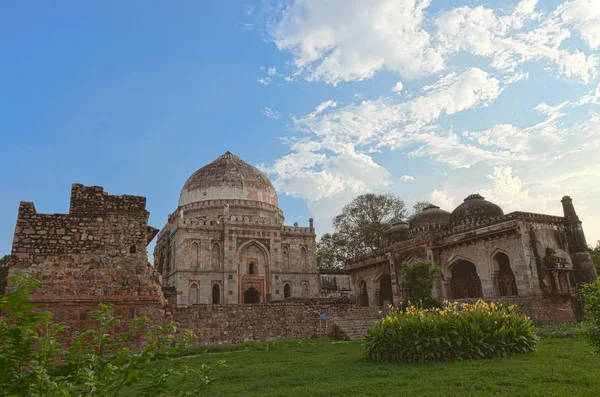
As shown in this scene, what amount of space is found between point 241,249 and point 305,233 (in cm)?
562

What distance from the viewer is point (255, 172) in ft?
122

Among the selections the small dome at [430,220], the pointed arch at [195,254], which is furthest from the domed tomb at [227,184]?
the small dome at [430,220]

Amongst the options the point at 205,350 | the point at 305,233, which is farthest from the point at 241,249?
the point at 205,350

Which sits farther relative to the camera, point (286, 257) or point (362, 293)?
point (286, 257)

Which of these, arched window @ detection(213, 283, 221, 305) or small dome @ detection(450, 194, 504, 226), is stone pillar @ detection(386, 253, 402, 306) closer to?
small dome @ detection(450, 194, 504, 226)

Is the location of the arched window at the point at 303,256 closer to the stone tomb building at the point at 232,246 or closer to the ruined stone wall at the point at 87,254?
the stone tomb building at the point at 232,246

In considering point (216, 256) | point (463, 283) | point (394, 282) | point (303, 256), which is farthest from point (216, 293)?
point (463, 283)

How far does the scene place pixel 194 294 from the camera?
2888 cm

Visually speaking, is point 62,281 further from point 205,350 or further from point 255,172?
point 255,172

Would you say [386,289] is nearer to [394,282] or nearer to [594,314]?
[394,282]

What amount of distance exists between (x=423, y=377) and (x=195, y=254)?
24.8 meters

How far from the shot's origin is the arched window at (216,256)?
99.1ft

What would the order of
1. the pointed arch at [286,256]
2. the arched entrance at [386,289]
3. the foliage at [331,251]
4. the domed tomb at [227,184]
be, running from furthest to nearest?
the foliage at [331,251]
the domed tomb at [227,184]
the pointed arch at [286,256]
the arched entrance at [386,289]

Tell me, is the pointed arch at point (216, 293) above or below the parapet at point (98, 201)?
below
